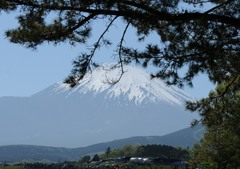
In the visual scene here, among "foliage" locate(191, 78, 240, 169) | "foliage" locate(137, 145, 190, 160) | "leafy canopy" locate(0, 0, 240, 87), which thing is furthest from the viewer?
"foliage" locate(137, 145, 190, 160)

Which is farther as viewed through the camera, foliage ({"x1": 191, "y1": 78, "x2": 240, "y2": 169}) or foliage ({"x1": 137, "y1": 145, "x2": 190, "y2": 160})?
foliage ({"x1": 137, "y1": 145, "x2": 190, "y2": 160})

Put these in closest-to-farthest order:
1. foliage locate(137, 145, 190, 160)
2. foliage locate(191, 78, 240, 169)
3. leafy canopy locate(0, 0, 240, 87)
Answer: leafy canopy locate(0, 0, 240, 87), foliage locate(191, 78, 240, 169), foliage locate(137, 145, 190, 160)

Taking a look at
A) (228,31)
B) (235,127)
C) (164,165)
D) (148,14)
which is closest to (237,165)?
(235,127)

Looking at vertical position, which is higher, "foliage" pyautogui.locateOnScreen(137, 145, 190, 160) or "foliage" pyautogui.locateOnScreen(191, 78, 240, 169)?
"foliage" pyautogui.locateOnScreen(137, 145, 190, 160)

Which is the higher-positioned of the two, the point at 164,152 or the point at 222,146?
the point at 164,152

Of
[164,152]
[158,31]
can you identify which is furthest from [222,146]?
[164,152]

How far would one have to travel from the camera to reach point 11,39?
11727mm

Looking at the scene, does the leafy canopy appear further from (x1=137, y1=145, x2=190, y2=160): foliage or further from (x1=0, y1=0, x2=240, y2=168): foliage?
(x1=137, y1=145, x2=190, y2=160): foliage

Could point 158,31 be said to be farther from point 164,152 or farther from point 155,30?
point 164,152

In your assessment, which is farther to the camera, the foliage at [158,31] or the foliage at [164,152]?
the foliage at [164,152]

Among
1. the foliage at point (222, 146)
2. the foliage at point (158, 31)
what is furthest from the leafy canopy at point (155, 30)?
the foliage at point (222, 146)

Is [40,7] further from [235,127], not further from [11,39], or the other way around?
[235,127]

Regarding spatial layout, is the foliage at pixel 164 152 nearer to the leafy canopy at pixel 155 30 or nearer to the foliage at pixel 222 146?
the foliage at pixel 222 146

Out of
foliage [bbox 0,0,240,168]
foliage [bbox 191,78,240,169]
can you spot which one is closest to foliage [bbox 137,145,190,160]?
foliage [bbox 191,78,240,169]
